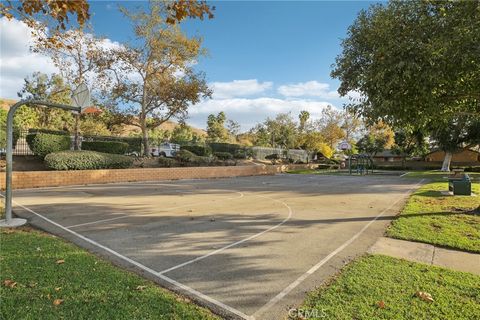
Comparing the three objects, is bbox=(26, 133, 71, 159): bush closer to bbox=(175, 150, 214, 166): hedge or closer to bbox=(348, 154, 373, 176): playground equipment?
bbox=(175, 150, 214, 166): hedge

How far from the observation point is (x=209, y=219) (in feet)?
28.5

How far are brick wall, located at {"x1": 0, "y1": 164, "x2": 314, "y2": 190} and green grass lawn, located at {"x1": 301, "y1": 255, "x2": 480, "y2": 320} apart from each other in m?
14.0

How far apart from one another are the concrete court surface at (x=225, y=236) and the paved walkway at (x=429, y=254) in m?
0.39

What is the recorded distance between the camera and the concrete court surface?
4305 millimetres

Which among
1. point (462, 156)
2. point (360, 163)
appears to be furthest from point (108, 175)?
point (462, 156)

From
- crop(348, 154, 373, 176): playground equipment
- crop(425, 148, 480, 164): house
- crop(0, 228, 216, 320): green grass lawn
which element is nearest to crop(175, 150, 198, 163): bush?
crop(348, 154, 373, 176): playground equipment

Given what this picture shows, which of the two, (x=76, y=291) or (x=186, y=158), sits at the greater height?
(x=186, y=158)

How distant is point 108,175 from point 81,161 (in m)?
1.52

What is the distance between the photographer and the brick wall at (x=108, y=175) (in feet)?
45.9

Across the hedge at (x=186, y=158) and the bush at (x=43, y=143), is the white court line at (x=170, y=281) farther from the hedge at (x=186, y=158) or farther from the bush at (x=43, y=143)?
the hedge at (x=186, y=158)

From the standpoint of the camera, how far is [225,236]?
22.8ft

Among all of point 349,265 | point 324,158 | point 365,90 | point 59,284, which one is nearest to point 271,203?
point 365,90

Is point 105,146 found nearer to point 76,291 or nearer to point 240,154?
point 240,154

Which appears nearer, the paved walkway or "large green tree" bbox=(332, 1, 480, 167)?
the paved walkway
